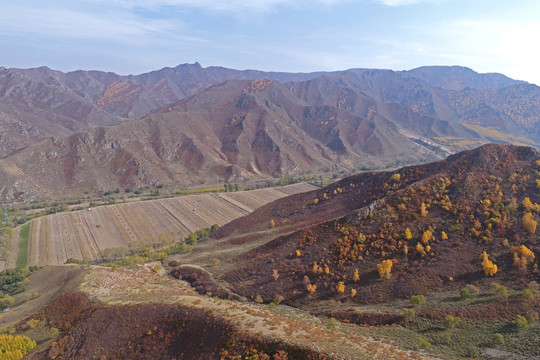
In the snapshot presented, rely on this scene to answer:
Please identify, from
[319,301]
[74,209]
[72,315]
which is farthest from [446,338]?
[74,209]

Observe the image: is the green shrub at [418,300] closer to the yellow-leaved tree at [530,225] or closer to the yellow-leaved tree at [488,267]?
the yellow-leaved tree at [488,267]

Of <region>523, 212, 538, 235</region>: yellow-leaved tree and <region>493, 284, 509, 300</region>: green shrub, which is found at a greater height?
<region>523, 212, 538, 235</region>: yellow-leaved tree

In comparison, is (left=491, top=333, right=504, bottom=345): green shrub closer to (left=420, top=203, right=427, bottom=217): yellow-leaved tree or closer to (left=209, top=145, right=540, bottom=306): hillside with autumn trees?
A: (left=209, top=145, right=540, bottom=306): hillside with autumn trees

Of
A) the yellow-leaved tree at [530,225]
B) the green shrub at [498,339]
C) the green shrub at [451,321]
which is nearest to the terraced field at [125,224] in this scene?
the green shrub at [451,321]

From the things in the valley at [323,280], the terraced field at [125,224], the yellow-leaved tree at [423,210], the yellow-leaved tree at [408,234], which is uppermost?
the yellow-leaved tree at [423,210]

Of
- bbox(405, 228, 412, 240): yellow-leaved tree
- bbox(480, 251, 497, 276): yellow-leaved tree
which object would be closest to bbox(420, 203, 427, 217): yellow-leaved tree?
bbox(405, 228, 412, 240): yellow-leaved tree

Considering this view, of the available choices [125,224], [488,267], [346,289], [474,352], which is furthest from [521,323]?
[125,224]

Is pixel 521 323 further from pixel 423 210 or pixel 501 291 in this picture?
pixel 423 210

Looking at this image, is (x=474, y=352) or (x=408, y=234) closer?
(x=474, y=352)

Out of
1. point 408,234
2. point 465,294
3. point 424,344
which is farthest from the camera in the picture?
point 408,234
